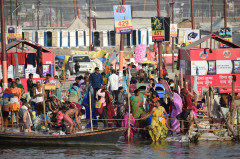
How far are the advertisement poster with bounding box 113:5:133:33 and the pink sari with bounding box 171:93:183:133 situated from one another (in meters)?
6.78

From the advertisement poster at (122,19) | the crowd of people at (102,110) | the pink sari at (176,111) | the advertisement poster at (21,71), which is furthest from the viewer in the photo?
the advertisement poster at (21,71)

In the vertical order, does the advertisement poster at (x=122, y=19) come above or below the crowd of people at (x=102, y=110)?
above

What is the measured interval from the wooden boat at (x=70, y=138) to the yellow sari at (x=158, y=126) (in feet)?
4.21

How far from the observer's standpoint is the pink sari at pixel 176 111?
60.8 feet

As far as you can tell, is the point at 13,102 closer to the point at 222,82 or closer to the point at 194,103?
the point at 194,103

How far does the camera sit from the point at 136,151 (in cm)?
1661

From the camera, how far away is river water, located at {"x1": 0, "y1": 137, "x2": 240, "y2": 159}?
16.0m

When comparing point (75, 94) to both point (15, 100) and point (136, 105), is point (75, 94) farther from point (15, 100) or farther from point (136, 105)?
point (136, 105)

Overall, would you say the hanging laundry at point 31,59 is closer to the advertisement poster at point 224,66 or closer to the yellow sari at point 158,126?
the advertisement poster at point 224,66

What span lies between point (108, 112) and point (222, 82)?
→ 831 cm

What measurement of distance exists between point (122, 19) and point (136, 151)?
9.27 m

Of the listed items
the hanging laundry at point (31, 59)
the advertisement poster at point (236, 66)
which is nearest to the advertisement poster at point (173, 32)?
the advertisement poster at point (236, 66)

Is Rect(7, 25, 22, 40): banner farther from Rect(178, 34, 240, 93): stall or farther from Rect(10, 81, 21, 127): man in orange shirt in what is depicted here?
Rect(10, 81, 21, 127): man in orange shirt

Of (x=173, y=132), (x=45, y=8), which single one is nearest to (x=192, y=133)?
(x=173, y=132)
